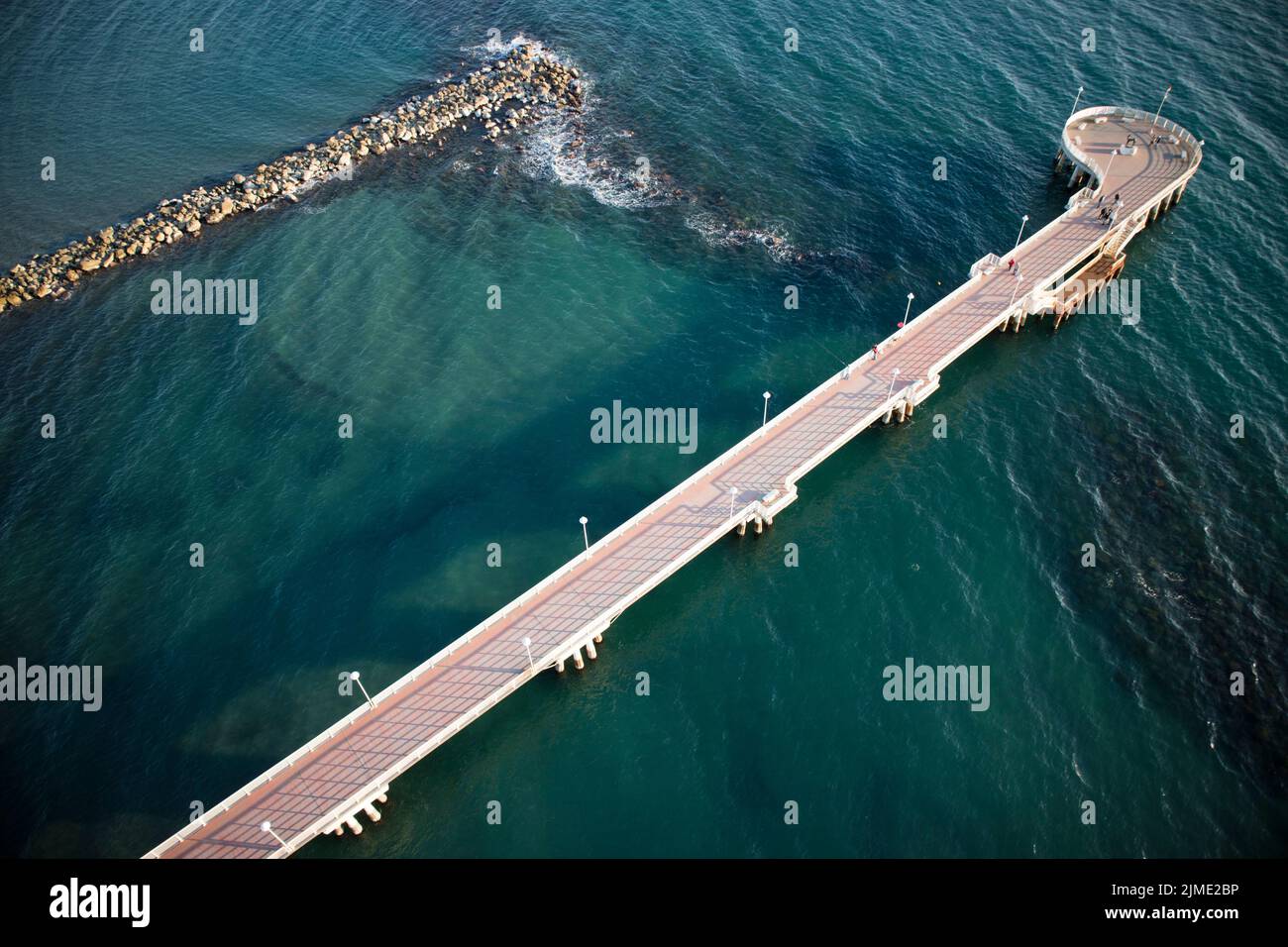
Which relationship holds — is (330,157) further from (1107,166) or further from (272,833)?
(1107,166)

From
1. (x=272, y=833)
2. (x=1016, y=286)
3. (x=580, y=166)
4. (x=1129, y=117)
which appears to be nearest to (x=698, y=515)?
(x=272, y=833)

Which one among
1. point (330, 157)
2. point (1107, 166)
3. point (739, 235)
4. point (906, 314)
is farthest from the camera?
point (330, 157)

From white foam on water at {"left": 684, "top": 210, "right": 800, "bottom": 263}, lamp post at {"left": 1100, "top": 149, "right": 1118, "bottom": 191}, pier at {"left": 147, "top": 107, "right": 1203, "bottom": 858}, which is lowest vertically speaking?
pier at {"left": 147, "top": 107, "right": 1203, "bottom": 858}

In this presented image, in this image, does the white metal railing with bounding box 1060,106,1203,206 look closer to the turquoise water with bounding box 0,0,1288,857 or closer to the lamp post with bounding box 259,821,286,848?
the turquoise water with bounding box 0,0,1288,857

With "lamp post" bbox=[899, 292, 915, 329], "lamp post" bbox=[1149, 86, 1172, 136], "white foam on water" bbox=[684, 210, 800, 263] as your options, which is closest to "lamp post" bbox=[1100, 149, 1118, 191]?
"lamp post" bbox=[1149, 86, 1172, 136]

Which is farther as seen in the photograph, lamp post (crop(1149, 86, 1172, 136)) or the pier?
lamp post (crop(1149, 86, 1172, 136))

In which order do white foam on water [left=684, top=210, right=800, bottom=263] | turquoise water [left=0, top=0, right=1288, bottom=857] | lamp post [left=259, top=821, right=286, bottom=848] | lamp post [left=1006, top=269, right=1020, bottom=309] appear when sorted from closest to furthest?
lamp post [left=259, top=821, right=286, bottom=848] → turquoise water [left=0, top=0, right=1288, bottom=857] → lamp post [left=1006, top=269, right=1020, bottom=309] → white foam on water [left=684, top=210, right=800, bottom=263]
